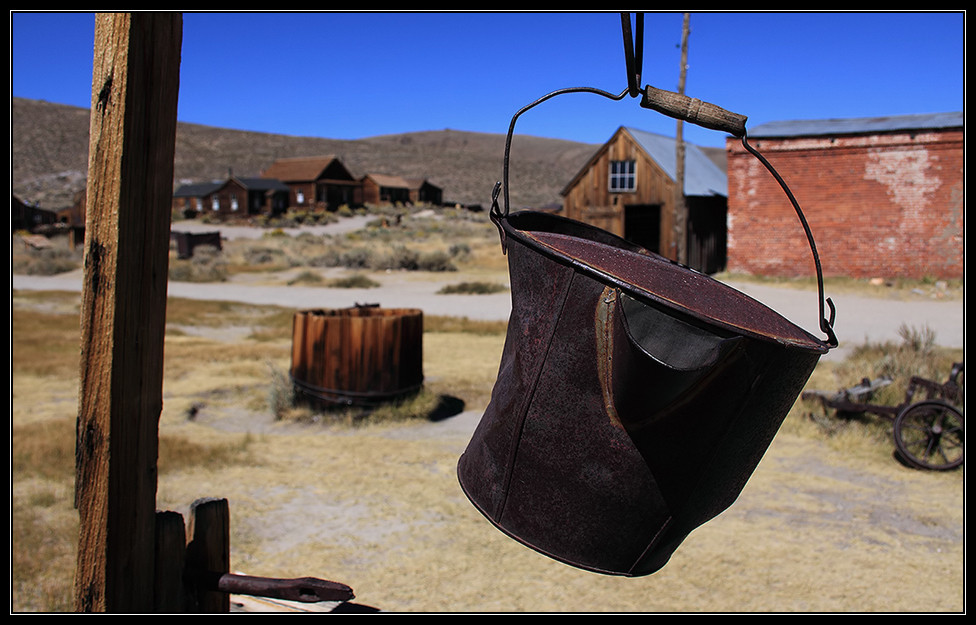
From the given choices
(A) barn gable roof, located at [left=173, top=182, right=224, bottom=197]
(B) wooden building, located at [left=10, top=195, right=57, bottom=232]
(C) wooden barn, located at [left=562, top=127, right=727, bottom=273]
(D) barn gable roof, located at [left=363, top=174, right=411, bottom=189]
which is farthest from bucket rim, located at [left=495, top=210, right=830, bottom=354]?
(D) barn gable roof, located at [left=363, top=174, right=411, bottom=189]

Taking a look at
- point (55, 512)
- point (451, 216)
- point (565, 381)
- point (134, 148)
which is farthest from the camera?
point (451, 216)

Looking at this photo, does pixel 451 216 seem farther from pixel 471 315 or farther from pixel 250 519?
pixel 250 519

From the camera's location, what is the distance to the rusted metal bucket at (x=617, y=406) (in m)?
1.23

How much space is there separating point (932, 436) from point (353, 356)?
16.4 feet

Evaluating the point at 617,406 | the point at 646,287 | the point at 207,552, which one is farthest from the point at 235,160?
the point at 617,406

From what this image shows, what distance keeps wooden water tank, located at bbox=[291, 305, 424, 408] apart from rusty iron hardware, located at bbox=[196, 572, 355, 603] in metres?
5.04

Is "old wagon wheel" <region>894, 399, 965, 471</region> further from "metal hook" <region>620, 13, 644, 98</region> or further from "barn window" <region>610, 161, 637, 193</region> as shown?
"barn window" <region>610, 161, 637, 193</region>

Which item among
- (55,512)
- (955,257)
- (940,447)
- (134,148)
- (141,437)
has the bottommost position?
(55,512)

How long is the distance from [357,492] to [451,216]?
164 feet

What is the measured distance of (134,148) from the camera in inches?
67.3

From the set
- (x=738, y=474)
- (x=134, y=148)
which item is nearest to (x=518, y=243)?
(x=738, y=474)

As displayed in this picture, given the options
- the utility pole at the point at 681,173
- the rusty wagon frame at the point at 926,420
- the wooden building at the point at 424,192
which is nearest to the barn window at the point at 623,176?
the utility pole at the point at 681,173

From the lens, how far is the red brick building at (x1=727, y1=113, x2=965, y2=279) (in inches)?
758

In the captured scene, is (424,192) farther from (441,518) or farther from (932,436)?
(441,518)
